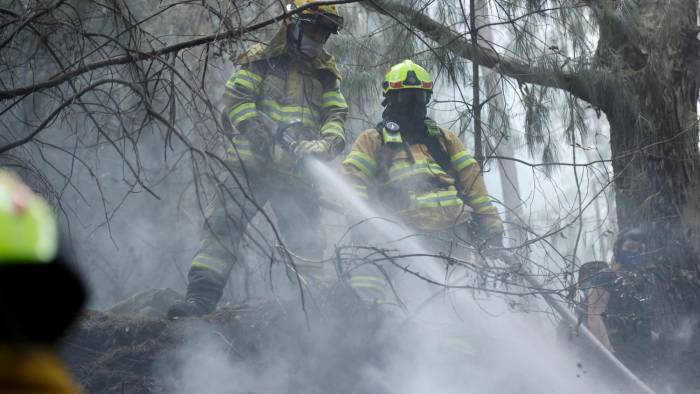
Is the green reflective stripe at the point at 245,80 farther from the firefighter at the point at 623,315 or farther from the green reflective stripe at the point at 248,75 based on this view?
the firefighter at the point at 623,315

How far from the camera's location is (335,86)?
525 centimetres

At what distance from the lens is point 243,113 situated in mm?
4754

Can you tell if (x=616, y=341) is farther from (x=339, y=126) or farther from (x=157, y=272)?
(x=157, y=272)

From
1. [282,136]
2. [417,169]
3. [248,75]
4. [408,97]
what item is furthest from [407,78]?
[248,75]

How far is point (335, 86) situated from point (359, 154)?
0.57 m

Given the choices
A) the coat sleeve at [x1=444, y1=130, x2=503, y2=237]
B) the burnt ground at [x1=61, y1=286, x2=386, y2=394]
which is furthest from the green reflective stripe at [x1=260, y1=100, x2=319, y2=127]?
the burnt ground at [x1=61, y1=286, x2=386, y2=394]

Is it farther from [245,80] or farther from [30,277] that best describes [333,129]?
[30,277]

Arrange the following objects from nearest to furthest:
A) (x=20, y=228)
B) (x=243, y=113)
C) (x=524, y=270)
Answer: (x=20, y=228) → (x=524, y=270) → (x=243, y=113)

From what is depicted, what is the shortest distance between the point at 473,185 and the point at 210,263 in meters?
1.90

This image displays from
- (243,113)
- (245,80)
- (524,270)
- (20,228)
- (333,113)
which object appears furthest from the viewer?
(333,113)

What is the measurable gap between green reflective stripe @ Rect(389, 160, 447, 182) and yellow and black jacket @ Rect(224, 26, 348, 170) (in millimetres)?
402

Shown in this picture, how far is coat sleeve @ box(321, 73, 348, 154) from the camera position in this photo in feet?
16.4

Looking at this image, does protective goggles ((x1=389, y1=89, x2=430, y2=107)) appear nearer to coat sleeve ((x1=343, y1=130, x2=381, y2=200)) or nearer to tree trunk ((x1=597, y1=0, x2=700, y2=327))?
coat sleeve ((x1=343, y1=130, x2=381, y2=200))

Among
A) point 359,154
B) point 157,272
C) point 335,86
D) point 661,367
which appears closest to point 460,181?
point 359,154
